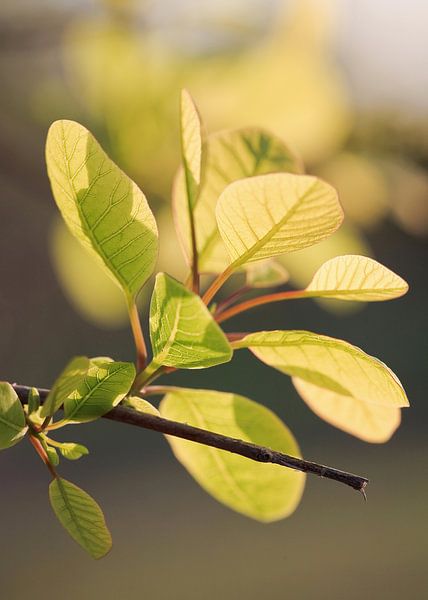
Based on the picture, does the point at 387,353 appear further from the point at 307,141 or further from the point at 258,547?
the point at 307,141

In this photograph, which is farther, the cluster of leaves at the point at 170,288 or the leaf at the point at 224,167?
the leaf at the point at 224,167

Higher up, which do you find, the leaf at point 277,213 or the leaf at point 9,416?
the leaf at point 277,213

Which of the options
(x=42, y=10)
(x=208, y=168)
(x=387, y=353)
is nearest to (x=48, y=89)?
(x=42, y=10)

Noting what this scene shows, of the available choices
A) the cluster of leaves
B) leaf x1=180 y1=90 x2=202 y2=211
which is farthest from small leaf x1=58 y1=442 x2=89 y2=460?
leaf x1=180 y1=90 x2=202 y2=211

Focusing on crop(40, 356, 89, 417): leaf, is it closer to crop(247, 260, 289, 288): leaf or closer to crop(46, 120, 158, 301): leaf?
crop(46, 120, 158, 301): leaf

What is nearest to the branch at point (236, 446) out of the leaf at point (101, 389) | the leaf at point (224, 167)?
the leaf at point (101, 389)

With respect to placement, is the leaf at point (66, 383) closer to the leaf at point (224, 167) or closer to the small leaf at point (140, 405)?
the small leaf at point (140, 405)
